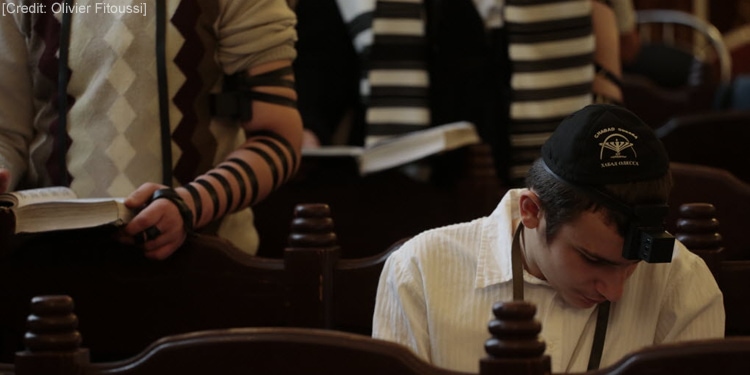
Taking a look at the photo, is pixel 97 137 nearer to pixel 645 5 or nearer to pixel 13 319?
pixel 13 319

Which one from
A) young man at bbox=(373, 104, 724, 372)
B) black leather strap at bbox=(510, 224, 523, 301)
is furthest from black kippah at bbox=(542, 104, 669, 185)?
black leather strap at bbox=(510, 224, 523, 301)

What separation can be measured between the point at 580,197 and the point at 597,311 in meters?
0.20

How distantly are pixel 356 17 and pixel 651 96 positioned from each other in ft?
6.38

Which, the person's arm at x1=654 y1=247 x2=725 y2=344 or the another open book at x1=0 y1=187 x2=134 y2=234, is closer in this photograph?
the person's arm at x1=654 y1=247 x2=725 y2=344

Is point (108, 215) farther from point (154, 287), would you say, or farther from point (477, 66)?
point (477, 66)

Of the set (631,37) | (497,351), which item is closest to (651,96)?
(631,37)

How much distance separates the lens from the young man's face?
56.8 inches

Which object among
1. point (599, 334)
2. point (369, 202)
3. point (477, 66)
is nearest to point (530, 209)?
point (599, 334)

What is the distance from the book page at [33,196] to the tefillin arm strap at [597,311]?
0.65 meters

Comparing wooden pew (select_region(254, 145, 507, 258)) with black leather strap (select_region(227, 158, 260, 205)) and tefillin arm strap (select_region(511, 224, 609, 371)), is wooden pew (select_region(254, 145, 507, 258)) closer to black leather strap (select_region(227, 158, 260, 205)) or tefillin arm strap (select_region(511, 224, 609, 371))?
black leather strap (select_region(227, 158, 260, 205))

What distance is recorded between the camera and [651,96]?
4332 mm

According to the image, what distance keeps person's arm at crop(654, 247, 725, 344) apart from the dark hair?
17 centimetres

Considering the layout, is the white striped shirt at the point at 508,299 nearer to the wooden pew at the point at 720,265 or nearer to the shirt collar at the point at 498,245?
the shirt collar at the point at 498,245

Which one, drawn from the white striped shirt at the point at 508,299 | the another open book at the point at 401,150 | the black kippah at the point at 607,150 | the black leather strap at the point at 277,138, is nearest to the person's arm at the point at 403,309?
the white striped shirt at the point at 508,299
